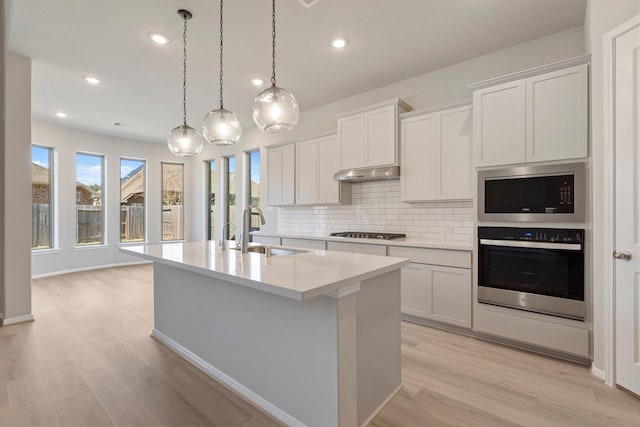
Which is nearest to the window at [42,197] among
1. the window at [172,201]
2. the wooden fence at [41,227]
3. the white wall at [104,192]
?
the wooden fence at [41,227]

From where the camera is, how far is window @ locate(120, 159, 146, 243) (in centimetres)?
695

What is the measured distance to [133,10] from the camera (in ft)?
8.27

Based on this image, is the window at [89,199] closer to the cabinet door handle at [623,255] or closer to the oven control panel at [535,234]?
the oven control panel at [535,234]

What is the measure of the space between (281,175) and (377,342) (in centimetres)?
366

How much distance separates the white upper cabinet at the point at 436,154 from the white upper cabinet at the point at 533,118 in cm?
28

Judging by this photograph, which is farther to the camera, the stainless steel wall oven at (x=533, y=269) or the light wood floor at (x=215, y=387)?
the stainless steel wall oven at (x=533, y=269)

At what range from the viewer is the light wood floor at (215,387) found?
1846 mm

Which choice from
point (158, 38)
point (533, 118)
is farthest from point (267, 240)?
point (533, 118)

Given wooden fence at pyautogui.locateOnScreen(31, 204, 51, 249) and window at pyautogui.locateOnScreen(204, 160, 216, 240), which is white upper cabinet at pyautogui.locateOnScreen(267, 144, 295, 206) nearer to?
window at pyautogui.locateOnScreen(204, 160, 216, 240)

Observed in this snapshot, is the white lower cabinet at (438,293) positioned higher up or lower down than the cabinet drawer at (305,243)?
lower down

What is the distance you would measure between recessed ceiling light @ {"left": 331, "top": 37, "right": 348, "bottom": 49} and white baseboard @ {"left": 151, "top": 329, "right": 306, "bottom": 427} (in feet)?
10.1

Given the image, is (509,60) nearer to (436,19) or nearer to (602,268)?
(436,19)

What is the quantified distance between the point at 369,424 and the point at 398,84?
370cm

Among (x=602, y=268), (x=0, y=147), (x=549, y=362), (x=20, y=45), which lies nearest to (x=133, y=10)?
(x=20, y=45)
